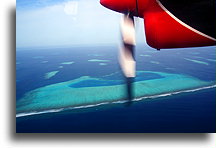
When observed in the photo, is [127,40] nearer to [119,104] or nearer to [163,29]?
[163,29]

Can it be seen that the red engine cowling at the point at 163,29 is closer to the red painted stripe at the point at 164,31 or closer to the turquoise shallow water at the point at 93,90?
the red painted stripe at the point at 164,31

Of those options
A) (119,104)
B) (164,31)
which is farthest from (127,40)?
(119,104)

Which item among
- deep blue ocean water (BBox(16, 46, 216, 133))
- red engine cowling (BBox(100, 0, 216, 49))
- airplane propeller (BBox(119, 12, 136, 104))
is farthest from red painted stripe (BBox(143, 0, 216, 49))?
deep blue ocean water (BBox(16, 46, 216, 133))

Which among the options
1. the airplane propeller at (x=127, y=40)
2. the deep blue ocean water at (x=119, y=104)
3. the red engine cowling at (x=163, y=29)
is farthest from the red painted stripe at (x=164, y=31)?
the deep blue ocean water at (x=119, y=104)

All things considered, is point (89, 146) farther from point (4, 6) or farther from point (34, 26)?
point (4, 6)

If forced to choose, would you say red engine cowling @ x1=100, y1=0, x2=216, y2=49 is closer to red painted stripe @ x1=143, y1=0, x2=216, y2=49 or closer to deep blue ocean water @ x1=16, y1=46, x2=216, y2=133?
red painted stripe @ x1=143, y1=0, x2=216, y2=49

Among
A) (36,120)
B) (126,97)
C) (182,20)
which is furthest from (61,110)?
(182,20)
